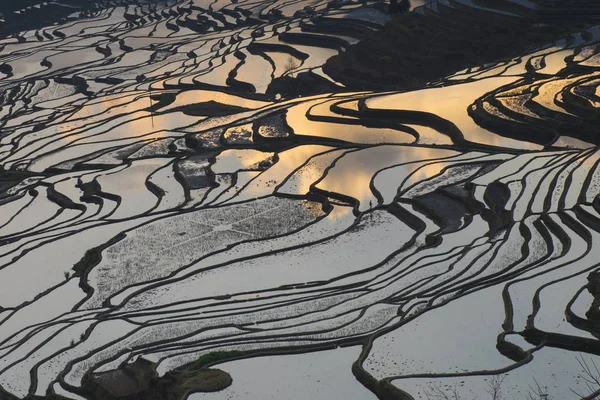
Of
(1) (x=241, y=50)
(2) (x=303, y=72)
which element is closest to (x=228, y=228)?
(2) (x=303, y=72)

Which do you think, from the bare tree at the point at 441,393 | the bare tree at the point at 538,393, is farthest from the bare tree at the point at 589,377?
the bare tree at the point at 441,393

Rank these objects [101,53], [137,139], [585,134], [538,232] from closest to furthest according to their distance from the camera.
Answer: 1. [538,232]
2. [585,134]
3. [137,139]
4. [101,53]

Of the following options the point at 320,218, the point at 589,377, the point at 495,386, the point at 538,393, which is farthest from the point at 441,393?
the point at 320,218

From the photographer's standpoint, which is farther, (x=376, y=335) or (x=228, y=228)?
(x=228, y=228)

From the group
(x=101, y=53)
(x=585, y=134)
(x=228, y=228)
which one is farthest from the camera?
(x=101, y=53)

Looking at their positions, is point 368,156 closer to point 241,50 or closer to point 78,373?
point 78,373

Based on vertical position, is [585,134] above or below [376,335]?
below

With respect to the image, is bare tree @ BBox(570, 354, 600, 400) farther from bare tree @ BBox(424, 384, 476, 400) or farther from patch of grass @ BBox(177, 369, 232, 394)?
patch of grass @ BBox(177, 369, 232, 394)
